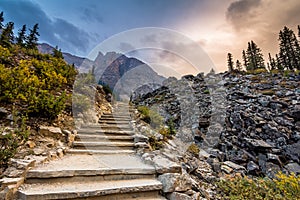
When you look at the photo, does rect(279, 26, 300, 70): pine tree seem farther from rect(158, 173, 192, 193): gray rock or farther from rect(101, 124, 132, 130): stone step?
rect(158, 173, 192, 193): gray rock

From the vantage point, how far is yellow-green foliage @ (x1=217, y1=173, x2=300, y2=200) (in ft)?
8.82

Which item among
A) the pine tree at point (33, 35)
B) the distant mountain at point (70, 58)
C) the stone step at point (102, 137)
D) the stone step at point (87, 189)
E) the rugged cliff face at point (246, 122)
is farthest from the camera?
the pine tree at point (33, 35)

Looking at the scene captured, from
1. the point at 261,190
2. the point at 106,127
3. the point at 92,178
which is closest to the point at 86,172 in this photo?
the point at 92,178

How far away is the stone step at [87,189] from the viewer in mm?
2059

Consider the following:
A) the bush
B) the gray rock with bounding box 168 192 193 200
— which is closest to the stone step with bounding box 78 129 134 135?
the bush

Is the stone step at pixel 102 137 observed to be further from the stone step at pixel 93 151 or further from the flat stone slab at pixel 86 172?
the flat stone slab at pixel 86 172

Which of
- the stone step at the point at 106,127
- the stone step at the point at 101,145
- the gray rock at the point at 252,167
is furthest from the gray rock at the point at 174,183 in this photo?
the gray rock at the point at 252,167

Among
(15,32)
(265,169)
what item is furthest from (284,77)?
(15,32)

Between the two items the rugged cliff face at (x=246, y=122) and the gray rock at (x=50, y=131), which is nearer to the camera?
the gray rock at (x=50, y=131)

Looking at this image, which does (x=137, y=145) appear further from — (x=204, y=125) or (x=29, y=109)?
(x=204, y=125)

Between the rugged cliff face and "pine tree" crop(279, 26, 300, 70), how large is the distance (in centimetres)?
1615

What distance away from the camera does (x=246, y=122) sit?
7414 millimetres

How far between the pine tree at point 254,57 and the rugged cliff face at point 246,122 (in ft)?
55.6

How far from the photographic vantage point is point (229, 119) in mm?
7863
